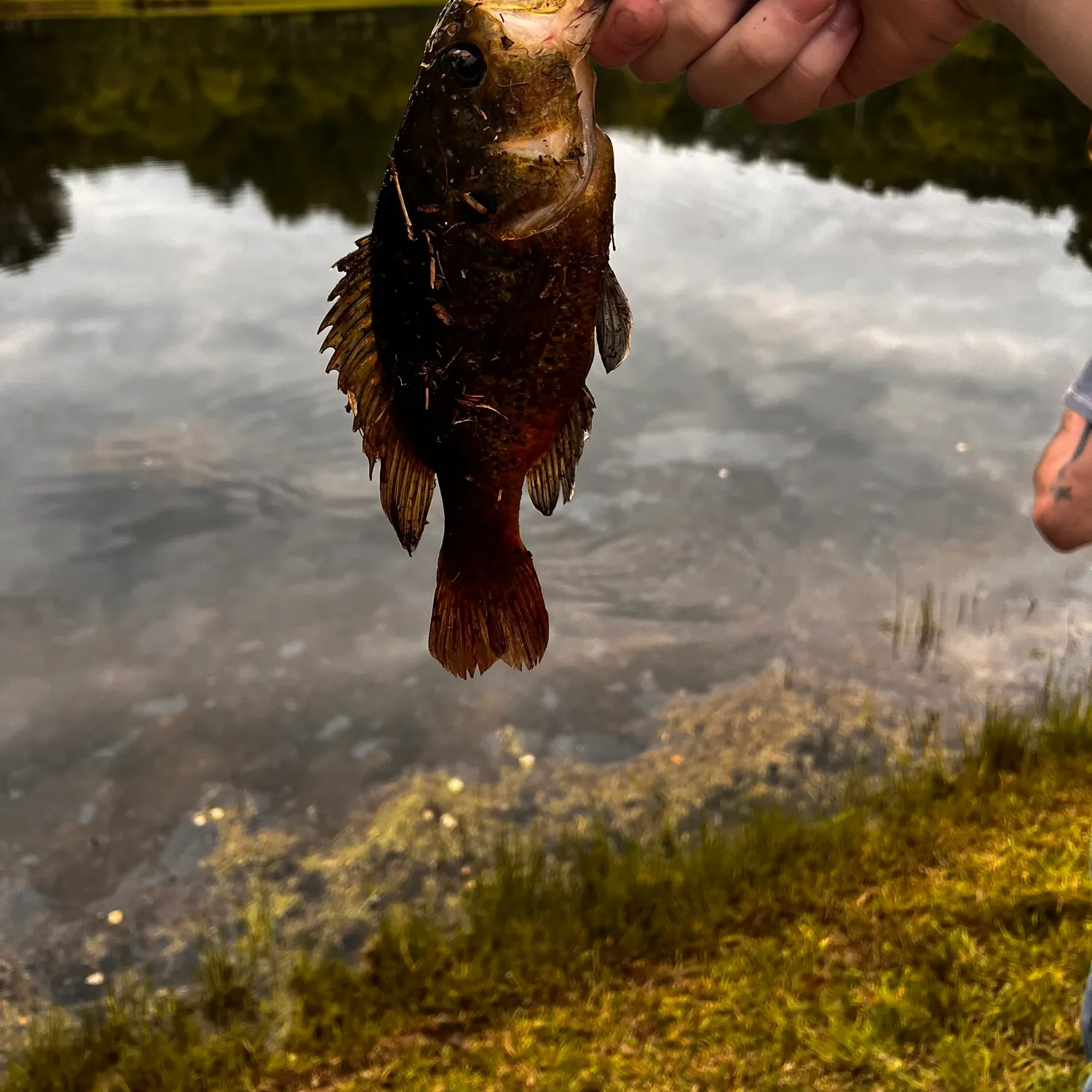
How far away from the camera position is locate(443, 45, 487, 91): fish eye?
171 centimetres

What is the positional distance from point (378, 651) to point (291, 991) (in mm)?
3143

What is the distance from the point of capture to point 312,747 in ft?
20.8

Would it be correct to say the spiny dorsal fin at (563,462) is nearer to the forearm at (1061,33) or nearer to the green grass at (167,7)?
the forearm at (1061,33)

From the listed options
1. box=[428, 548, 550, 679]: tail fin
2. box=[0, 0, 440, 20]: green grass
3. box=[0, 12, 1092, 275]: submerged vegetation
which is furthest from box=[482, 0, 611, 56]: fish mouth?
box=[0, 0, 440, 20]: green grass

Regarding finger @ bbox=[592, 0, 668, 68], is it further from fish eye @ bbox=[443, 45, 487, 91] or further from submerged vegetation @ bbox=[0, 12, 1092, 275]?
submerged vegetation @ bbox=[0, 12, 1092, 275]

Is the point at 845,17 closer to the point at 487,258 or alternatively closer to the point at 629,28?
the point at 629,28

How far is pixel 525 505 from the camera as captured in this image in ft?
27.6

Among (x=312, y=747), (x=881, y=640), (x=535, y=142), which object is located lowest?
(x=312, y=747)

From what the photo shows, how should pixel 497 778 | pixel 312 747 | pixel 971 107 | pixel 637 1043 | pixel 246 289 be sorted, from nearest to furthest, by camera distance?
1. pixel 637 1043
2. pixel 497 778
3. pixel 312 747
4. pixel 246 289
5. pixel 971 107

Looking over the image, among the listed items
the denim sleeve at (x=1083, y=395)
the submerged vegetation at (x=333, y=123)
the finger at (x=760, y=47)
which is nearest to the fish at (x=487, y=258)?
the finger at (x=760, y=47)

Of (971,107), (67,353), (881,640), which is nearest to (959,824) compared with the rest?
(881,640)

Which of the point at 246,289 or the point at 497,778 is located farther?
the point at 246,289

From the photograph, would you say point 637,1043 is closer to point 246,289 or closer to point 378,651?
point 378,651

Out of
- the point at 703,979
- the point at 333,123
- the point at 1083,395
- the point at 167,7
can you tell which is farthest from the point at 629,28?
the point at 167,7
